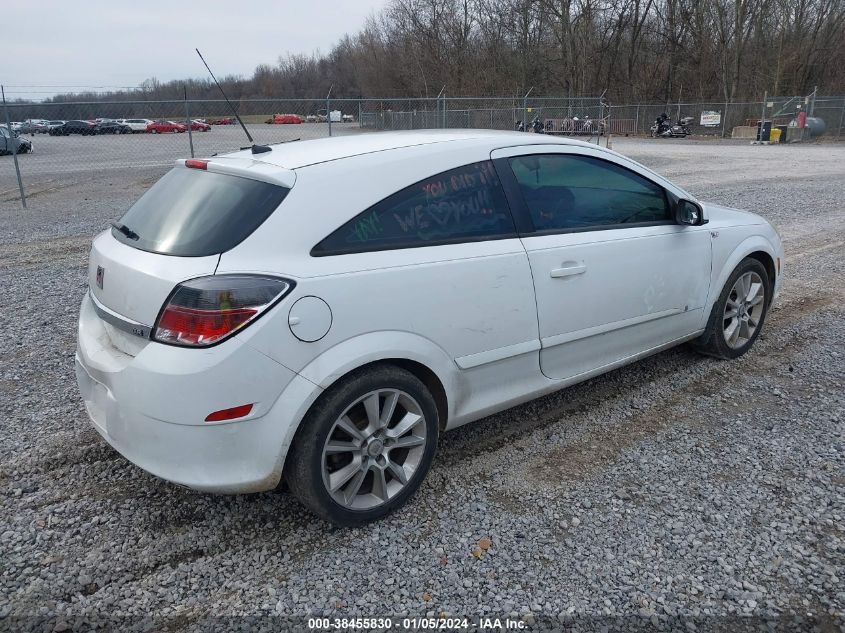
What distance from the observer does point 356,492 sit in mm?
2873

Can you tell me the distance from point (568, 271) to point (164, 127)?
15881mm

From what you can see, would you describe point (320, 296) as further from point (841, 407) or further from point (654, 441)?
point (841, 407)

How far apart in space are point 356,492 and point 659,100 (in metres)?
46.5

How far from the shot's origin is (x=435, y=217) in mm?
3049

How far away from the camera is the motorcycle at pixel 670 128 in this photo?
3422cm

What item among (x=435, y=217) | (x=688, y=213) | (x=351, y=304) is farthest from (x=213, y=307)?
(x=688, y=213)

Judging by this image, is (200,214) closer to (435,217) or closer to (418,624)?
(435,217)

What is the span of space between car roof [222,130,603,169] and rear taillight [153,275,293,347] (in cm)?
66

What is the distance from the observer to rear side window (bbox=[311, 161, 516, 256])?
2.80m

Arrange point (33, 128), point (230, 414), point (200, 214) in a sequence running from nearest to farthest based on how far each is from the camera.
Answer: point (230, 414) → point (200, 214) → point (33, 128)

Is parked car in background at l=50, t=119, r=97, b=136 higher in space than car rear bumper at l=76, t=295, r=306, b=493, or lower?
higher

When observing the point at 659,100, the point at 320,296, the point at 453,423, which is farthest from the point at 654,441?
the point at 659,100

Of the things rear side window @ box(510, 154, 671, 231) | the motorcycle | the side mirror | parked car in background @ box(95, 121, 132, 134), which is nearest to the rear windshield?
rear side window @ box(510, 154, 671, 231)

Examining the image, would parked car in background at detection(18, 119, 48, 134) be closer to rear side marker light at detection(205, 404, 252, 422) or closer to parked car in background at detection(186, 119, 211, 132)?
parked car in background at detection(186, 119, 211, 132)
